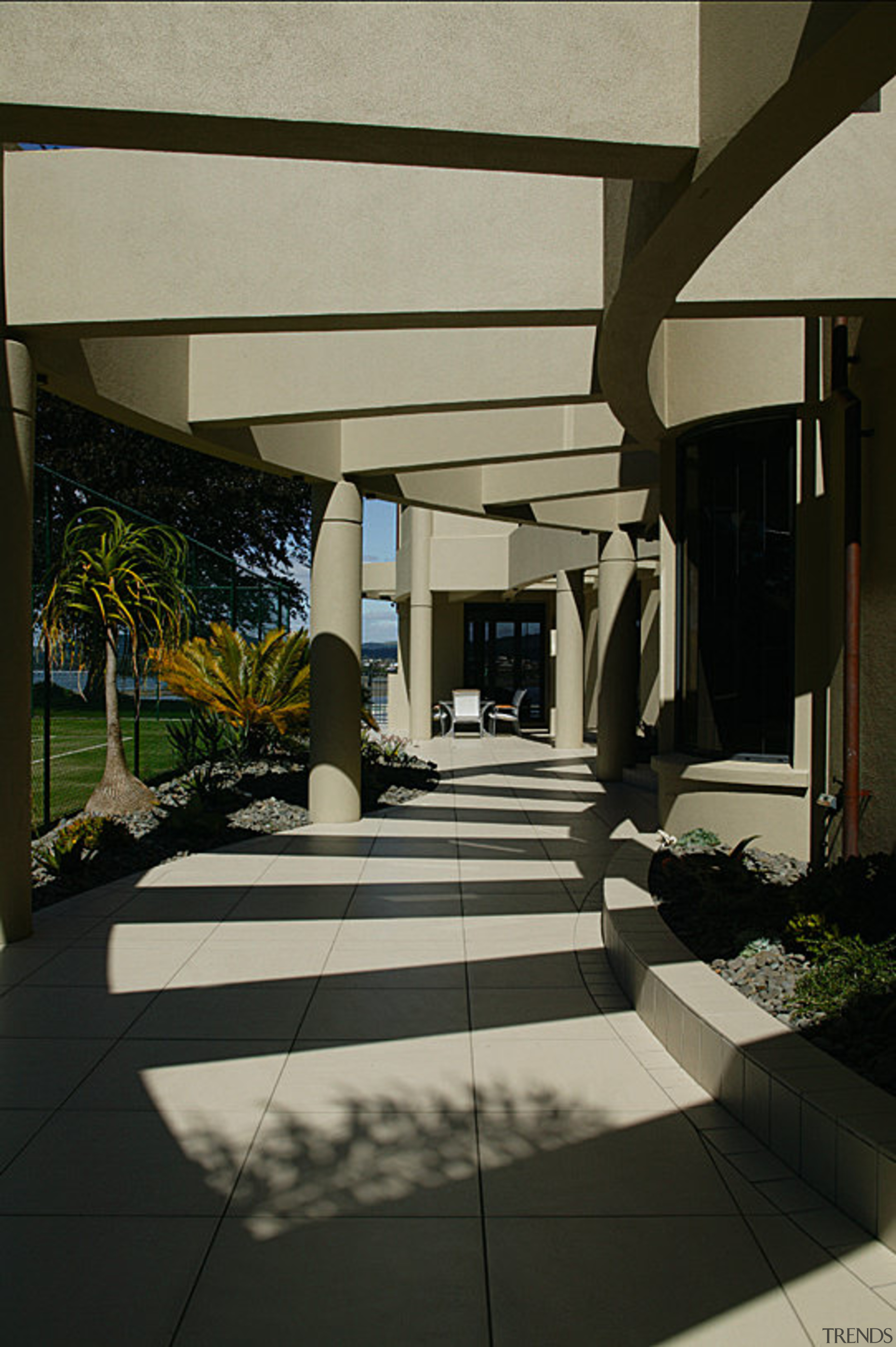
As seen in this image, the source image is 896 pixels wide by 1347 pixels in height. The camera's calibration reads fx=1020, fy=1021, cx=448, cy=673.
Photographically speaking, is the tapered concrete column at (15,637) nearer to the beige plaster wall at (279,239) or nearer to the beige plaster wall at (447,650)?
the beige plaster wall at (279,239)

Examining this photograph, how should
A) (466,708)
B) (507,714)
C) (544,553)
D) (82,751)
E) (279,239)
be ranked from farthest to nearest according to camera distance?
1. (507,714)
2. (466,708)
3. (544,553)
4. (82,751)
5. (279,239)

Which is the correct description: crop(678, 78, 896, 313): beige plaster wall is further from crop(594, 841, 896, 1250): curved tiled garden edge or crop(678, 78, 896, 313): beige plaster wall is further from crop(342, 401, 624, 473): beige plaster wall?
crop(342, 401, 624, 473): beige plaster wall

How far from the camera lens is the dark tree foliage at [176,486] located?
23.7 m

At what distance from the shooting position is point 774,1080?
11.9 feet

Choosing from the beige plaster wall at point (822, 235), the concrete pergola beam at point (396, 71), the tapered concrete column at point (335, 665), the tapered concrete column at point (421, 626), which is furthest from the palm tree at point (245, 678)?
the concrete pergola beam at point (396, 71)

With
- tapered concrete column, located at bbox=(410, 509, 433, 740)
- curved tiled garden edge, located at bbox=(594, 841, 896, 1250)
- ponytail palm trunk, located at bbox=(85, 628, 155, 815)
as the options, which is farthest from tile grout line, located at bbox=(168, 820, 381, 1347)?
tapered concrete column, located at bbox=(410, 509, 433, 740)

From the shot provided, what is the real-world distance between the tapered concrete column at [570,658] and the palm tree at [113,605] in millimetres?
10753

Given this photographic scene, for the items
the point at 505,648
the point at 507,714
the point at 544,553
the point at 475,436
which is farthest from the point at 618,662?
the point at 505,648

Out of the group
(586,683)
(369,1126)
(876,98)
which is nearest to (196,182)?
(876,98)

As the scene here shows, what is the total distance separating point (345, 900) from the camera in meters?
7.64

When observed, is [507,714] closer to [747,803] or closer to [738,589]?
[738,589]

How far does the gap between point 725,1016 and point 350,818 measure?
289 inches

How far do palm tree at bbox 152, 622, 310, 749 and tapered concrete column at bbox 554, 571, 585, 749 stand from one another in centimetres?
771

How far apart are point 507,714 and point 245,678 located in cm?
1382
